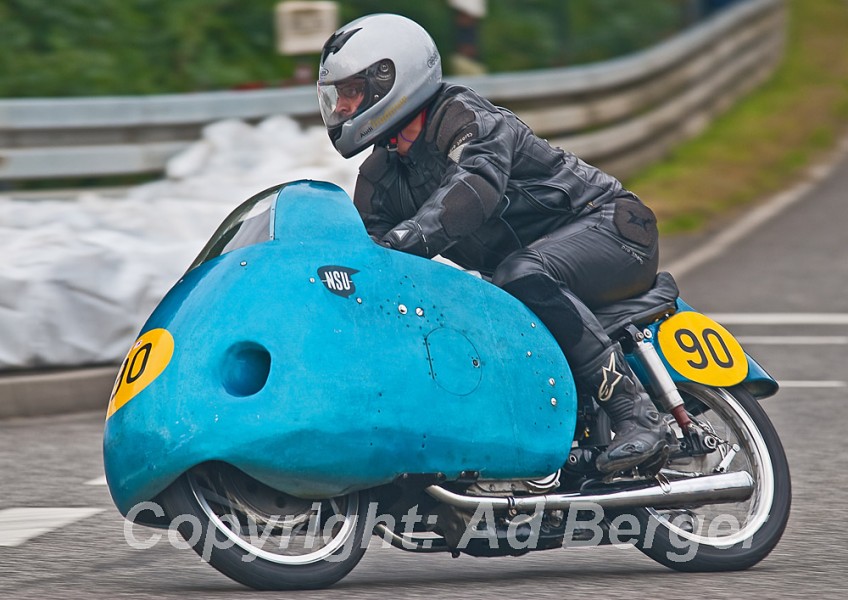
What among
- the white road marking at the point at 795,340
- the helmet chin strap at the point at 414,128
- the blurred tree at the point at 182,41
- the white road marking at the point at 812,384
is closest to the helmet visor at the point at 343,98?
the helmet chin strap at the point at 414,128

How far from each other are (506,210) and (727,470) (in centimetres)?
114

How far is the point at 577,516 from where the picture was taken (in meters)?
5.46

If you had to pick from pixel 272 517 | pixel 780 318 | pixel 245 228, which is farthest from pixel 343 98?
pixel 780 318

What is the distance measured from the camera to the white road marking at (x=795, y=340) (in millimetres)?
11070

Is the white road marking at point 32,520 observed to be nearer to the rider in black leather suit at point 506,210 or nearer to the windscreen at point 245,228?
the windscreen at point 245,228

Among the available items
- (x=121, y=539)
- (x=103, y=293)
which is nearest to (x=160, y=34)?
(x=103, y=293)

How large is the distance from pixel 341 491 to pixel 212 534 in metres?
0.39

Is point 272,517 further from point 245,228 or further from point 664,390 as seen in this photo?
point 664,390

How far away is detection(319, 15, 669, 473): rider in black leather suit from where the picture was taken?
5.31 m

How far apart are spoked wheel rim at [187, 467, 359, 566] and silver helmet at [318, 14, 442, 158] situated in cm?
115

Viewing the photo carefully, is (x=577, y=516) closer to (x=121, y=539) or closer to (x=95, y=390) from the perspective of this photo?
(x=121, y=539)

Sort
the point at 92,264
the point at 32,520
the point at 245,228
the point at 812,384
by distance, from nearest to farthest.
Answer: the point at 245,228 < the point at 32,520 < the point at 92,264 < the point at 812,384

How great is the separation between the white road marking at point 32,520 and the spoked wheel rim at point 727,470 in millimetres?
2236

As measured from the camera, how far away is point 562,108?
53.6ft
